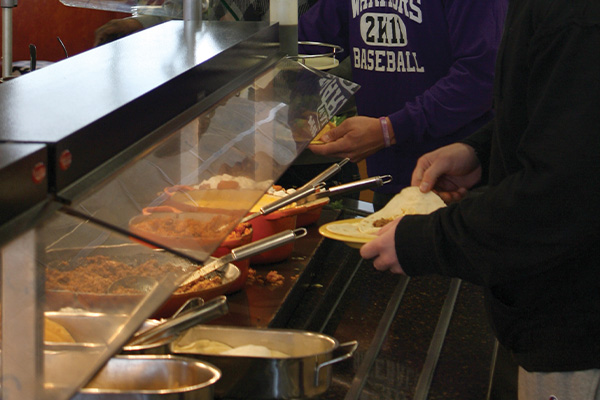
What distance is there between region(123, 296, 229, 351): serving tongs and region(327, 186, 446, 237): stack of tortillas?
0.63 m

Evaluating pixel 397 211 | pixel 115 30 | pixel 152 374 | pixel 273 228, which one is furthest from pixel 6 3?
pixel 152 374

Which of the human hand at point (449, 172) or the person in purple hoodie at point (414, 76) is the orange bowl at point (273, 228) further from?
the person in purple hoodie at point (414, 76)

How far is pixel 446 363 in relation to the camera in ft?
5.69

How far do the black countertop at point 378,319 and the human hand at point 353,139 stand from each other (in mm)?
383

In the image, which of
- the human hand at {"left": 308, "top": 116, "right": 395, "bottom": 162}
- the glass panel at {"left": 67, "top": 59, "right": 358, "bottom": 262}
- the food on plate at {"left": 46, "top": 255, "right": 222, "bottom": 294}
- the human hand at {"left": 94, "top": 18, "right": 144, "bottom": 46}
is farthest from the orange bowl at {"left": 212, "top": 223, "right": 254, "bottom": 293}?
the human hand at {"left": 94, "top": 18, "right": 144, "bottom": 46}

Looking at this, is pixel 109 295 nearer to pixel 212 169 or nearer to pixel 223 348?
pixel 212 169

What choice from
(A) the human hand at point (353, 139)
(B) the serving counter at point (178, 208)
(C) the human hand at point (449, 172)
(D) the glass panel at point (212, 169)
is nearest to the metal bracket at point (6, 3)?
(B) the serving counter at point (178, 208)

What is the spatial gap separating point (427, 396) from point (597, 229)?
0.61 meters

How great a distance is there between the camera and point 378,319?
190 cm

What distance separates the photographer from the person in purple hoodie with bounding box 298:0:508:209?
2.57 m

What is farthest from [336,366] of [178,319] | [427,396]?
[178,319]

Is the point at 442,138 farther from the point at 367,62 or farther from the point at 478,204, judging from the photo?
the point at 478,204

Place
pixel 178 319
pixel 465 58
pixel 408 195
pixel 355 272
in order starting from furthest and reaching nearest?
pixel 465 58
pixel 355 272
pixel 408 195
pixel 178 319

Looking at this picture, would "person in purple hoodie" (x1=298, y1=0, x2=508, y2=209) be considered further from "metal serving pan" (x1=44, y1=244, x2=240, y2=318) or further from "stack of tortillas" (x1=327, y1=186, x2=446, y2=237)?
"metal serving pan" (x1=44, y1=244, x2=240, y2=318)
